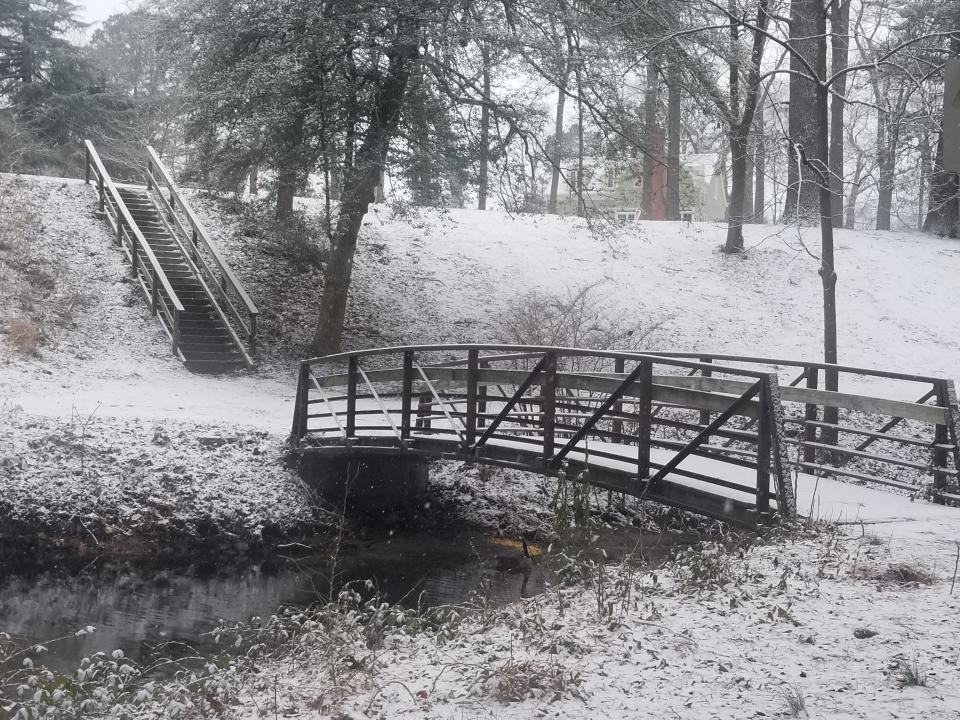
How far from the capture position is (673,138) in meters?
22.7

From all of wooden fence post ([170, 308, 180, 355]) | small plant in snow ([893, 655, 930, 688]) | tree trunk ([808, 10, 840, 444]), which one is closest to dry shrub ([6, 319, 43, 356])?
wooden fence post ([170, 308, 180, 355])

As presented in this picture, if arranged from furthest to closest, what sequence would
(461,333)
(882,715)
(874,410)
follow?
(461,333)
(874,410)
(882,715)

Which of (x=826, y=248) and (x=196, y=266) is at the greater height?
(x=826, y=248)

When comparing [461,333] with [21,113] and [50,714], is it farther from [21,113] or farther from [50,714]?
[21,113]

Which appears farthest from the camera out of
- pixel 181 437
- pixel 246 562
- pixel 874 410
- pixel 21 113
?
pixel 21 113

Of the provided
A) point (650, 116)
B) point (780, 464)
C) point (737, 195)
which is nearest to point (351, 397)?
point (780, 464)

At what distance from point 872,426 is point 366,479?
8.87 metres

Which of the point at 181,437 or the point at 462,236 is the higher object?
the point at 462,236

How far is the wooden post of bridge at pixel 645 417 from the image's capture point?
296 inches

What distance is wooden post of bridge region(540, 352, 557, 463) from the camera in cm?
848

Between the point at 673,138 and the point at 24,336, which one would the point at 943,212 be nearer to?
the point at 673,138

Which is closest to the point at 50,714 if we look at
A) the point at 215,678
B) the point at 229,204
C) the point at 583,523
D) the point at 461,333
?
the point at 215,678

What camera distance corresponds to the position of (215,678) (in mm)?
5266

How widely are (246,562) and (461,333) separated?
9.94 m
